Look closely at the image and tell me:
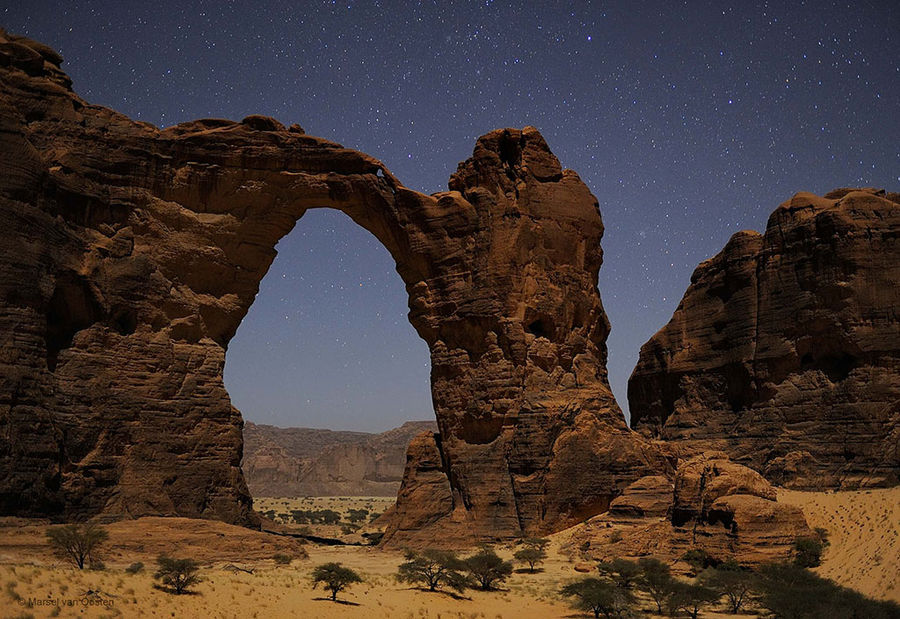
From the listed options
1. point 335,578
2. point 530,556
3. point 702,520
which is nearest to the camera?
point 335,578

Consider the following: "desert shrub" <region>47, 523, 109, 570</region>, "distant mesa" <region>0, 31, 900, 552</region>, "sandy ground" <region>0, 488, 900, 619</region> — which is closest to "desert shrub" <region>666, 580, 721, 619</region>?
"sandy ground" <region>0, 488, 900, 619</region>

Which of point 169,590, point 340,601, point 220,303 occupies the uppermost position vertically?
point 220,303

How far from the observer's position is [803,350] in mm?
39875

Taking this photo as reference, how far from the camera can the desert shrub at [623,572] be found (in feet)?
75.0

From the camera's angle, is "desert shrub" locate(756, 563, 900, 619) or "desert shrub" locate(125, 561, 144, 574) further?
"desert shrub" locate(125, 561, 144, 574)

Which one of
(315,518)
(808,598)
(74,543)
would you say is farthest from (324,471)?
(808,598)

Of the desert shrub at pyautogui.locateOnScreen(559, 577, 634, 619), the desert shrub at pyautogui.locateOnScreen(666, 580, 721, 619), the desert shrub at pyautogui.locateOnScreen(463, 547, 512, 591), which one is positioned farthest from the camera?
the desert shrub at pyautogui.locateOnScreen(463, 547, 512, 591)

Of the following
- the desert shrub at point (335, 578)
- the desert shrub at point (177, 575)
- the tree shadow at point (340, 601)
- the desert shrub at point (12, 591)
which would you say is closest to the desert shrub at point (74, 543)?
the desert shrub at point (177, 575)

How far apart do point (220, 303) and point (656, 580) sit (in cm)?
2032

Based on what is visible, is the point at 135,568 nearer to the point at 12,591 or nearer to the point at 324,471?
the point at 12,591

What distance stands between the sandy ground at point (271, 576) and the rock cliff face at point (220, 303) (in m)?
2.71

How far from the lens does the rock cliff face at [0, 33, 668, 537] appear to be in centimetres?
2747

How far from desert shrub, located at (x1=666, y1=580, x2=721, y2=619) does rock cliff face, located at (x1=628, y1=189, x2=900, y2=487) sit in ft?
57.5

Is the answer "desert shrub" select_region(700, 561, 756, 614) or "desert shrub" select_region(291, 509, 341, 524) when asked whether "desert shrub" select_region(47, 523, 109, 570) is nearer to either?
"desert shrub" select_region(700, 561, 756, 614)
